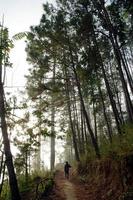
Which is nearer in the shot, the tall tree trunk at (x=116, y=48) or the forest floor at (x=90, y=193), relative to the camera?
the forest floor at (x=90, y=193)

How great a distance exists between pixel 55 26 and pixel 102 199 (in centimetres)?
1182

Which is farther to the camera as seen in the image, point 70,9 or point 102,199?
point 70,9

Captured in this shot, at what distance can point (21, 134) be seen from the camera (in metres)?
15.0

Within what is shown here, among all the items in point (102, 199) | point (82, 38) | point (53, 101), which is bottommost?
point (102, 199)

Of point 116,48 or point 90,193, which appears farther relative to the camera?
point 116,48

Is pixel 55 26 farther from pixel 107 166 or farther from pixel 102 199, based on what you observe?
pixel 102 199

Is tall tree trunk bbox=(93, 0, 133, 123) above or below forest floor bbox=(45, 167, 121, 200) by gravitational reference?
above

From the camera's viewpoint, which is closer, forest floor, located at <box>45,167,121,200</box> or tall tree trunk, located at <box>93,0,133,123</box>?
forest floor, located at <box>45,167,121,200</box>

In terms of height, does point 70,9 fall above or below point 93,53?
above

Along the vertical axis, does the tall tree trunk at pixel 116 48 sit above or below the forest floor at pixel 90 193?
above

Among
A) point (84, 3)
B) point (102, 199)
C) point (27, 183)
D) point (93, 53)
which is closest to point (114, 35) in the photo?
point (93, 53)

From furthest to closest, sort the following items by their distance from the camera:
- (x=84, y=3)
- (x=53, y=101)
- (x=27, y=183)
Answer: (x=53, y=101) < (x=84, y=3) < (x=27, y=183)

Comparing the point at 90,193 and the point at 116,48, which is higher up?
Answer: the point at 116,48

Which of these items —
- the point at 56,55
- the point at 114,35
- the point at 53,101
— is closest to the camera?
the point at 114,35
